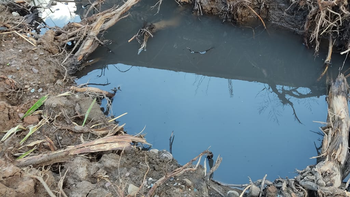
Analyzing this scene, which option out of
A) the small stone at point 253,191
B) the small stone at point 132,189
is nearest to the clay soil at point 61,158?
the small stone at point 132,189

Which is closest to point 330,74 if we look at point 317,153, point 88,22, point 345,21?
point 345,21

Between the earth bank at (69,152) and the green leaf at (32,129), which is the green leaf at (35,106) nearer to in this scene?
the earth bank at (69,152)

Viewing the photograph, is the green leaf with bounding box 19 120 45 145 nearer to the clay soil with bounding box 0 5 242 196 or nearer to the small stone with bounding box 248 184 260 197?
the clay soil with bounding box 0 5 242 196

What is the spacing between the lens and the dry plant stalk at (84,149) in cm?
225

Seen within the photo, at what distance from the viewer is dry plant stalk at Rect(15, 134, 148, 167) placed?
2.25m


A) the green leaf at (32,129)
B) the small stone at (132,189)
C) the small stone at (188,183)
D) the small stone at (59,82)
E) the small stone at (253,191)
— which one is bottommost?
the small stone at (132,189)

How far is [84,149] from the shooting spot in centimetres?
241

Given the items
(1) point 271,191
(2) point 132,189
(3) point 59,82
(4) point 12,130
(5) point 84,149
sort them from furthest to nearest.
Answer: (3) point 59,82
(4) point 12,130
(5) point 84,149
(1) point 271,191
(2) point 132,189

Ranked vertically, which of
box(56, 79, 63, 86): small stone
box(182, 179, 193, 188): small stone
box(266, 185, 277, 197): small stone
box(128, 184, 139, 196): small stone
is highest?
box(56, 79, 63, 86): small stone

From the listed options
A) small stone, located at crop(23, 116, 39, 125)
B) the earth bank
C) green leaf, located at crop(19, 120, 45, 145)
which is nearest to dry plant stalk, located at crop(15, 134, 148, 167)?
the earth bank

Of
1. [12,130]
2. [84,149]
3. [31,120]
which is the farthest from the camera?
[31,120]

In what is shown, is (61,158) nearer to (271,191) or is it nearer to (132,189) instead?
(132,189)

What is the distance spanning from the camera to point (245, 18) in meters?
4.82

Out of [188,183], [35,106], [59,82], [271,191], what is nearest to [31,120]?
[35,106]
